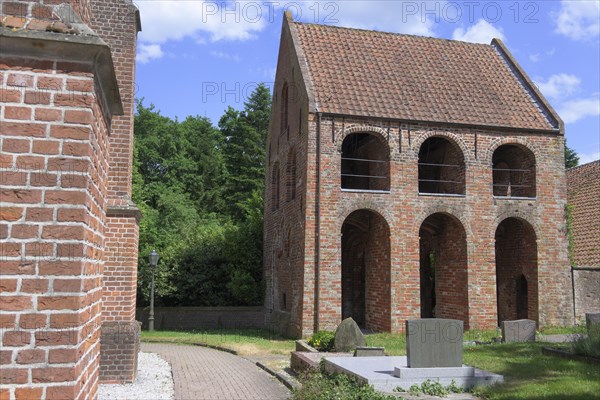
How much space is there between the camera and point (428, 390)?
8375 mm

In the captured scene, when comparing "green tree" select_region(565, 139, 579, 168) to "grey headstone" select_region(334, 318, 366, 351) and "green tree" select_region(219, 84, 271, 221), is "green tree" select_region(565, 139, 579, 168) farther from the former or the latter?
"grey headstone" select_region(334, 318, 366, 351)

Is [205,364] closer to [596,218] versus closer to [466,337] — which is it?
[466,337]

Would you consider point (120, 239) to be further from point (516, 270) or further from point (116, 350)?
point (516, 270)

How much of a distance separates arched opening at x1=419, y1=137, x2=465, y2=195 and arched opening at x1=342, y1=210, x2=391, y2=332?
2584mm

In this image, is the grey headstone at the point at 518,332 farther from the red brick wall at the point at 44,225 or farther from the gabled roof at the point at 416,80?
the red brick wall at the point at 44,225

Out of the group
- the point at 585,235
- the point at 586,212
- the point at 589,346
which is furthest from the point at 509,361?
the point at 586,212

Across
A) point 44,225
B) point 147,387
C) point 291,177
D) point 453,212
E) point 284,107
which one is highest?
point 284,107

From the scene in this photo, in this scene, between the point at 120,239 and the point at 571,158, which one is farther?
the point at 571,158

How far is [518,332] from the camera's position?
15930mm

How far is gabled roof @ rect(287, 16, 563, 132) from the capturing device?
63.8ft

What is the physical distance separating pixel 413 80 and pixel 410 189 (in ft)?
15.4

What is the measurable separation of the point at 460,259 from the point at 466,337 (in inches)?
116

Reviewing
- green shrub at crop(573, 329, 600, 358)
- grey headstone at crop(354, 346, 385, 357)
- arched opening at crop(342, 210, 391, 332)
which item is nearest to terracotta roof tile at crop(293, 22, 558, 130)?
arched opening at crop(342, 210, 391, 332)

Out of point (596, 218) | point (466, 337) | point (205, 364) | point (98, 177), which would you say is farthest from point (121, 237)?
point (596, 218)
